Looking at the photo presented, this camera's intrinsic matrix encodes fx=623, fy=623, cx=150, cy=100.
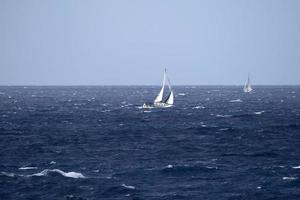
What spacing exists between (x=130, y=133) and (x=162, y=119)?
102 ft

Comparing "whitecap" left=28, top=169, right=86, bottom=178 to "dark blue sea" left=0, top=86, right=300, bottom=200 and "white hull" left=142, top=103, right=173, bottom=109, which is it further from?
"white hull" left=142, top=103, right=173, bottom=109

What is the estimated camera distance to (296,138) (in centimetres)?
9331

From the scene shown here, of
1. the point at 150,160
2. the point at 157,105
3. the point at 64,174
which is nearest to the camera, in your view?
the point at 64,174

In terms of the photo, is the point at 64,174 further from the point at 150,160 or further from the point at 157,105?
the point at 157,105

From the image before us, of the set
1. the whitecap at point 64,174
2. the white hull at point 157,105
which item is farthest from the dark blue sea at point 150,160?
the white hull at point 157,105

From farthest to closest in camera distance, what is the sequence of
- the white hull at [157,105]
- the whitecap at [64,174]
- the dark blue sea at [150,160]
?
the white hull at [157,105] → the whitecap at [64,174] → the dark blue sea at [150,160]

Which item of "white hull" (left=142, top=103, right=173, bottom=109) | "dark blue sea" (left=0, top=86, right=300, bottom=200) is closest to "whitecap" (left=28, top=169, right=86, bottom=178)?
"dark blue sea" (left=0, top=86, right=300, bottom=200)

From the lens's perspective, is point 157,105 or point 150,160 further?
point 157,105

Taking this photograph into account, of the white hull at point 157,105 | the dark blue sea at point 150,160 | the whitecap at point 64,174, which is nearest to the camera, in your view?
the dark blue sea at point 150,160

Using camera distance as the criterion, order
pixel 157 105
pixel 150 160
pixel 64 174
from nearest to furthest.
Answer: pixel 64 174 → pixel 150 160 → pixel 157 105

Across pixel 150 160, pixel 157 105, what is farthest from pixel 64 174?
pixel 157 105

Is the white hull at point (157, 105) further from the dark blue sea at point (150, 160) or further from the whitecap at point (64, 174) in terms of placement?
the whitecap at point (64, 174)

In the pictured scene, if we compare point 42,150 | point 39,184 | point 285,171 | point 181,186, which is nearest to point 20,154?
point 42,150

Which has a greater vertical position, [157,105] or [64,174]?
[157,105]
